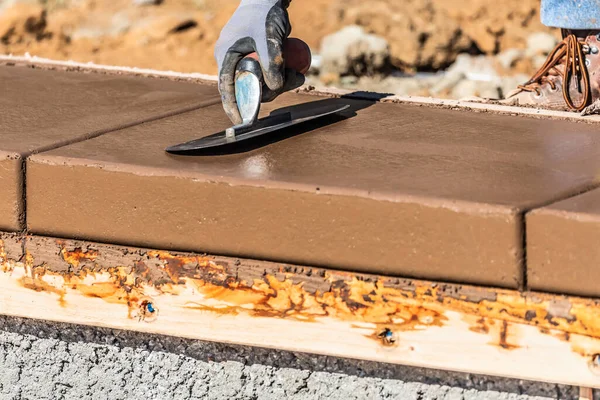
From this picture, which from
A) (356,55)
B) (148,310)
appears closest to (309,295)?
(148,310)

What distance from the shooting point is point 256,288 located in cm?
174

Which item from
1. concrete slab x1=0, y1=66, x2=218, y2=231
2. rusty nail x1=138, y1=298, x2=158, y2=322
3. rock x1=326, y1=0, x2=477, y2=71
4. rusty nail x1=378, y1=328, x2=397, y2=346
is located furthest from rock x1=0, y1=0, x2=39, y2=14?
rusty nail x1=378, y1=328, x2=397, y2=346

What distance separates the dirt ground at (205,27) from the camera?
5141 millimetres

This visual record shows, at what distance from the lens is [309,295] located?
1.71 metres

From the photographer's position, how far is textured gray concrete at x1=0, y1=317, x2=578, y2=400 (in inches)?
67.9

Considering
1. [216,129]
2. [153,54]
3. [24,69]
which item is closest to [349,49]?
[153,54]

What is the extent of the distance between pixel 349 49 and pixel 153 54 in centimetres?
124

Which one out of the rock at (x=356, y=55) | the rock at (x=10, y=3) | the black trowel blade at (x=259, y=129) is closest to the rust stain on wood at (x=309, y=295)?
the black trowel blade at (x=259, y=129)

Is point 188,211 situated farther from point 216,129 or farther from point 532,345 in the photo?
point 532,345

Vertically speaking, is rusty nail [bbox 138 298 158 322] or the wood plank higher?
rusty nail [bbox 138 298 158 322]

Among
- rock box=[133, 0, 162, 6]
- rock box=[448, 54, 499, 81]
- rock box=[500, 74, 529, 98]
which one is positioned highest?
rock box=[133, 0, 162, 6]

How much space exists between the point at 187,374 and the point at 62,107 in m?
0.80

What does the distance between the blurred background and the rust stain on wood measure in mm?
3051

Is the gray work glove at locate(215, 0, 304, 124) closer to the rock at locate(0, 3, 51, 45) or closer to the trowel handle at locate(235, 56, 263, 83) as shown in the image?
the trowel handle at locate(235, 56, 263, 83)
